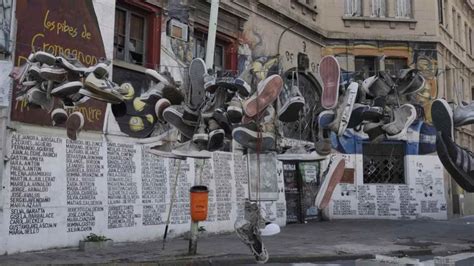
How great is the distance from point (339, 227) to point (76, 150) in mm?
9914

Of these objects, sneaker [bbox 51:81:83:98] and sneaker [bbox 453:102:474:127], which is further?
sneaker [bbox 453:102:474:127]

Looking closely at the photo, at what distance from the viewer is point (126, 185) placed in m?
13.6

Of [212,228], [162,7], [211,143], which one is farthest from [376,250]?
[162,7]

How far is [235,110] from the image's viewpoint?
816 cm

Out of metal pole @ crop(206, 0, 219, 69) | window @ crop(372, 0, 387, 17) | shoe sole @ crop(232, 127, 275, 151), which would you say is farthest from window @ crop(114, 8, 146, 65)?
window @ crop(372, 0, 387, 17)

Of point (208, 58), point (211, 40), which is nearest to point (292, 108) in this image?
point (208, 58)

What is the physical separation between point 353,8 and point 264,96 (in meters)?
17.3

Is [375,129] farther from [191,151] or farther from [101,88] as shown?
[101,88]

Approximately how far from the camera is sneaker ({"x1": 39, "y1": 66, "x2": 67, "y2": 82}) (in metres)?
8.05

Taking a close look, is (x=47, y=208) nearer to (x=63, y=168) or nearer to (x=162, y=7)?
(x=63, y=168)

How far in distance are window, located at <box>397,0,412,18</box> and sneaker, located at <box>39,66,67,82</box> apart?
18955mm

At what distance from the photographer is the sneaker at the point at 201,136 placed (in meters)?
8.88

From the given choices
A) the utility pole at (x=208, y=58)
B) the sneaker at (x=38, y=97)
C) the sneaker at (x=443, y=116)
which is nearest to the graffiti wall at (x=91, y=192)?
the utility pole at (x=208, y=58)

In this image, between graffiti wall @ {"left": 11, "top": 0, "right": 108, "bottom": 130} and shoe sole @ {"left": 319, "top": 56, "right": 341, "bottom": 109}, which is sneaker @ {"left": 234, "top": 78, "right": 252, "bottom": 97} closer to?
shoe sole @ {"left": 319, "top": 56, "right": 341, "bottom": 109}
